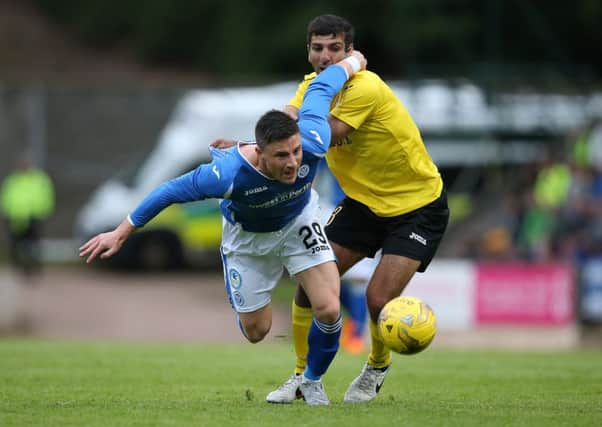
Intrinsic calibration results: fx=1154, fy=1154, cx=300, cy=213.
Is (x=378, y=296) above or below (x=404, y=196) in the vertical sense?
below

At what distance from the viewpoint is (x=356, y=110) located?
797 cm

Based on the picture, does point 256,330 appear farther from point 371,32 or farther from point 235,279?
point 371,32

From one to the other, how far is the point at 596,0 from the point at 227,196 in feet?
66.0

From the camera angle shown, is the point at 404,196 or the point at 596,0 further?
the point at 596,0

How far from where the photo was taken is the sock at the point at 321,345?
25.8 feet

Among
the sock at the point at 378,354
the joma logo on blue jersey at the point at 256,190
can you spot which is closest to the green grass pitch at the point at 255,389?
the sock at the point at 378,354

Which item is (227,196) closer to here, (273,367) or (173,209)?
(273,367)

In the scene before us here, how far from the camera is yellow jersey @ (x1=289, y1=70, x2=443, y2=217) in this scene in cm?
817

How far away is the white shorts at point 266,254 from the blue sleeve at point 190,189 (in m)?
0.60

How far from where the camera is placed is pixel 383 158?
26.9 ft

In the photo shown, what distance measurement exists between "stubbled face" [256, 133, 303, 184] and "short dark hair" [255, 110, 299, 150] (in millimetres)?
28

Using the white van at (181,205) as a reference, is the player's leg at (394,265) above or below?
above

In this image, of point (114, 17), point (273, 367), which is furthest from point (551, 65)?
point (114, 17)

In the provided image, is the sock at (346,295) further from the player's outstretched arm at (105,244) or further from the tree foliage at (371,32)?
the tree foliage at (371,32)
